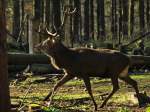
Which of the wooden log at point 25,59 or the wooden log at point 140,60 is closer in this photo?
the wooden log at point 25,59

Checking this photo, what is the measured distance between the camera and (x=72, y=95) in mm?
14352

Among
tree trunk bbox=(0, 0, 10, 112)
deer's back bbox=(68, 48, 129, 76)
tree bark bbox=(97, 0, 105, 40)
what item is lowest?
tree bark bbox=(97, 0, 105, 40)

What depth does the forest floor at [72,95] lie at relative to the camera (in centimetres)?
1162

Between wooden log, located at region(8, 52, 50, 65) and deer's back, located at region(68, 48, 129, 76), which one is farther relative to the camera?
wooden log, located at region(8, 52, 50, 65)

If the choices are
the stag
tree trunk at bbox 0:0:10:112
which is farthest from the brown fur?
tree trunk at bbox 0:0:10:112

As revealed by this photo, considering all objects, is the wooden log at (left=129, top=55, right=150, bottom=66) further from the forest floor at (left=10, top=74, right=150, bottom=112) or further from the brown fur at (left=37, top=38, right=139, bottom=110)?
the brown fur at (left=37, top=38, right=139, bottom=110)

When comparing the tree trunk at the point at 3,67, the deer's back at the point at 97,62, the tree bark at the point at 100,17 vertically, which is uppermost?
the tree trunk at the point at 3,67

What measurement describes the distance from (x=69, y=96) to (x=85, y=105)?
1.74m

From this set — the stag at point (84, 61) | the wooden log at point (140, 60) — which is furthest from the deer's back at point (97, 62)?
the wooden log at point (140, 60)

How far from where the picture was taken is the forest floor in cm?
1162

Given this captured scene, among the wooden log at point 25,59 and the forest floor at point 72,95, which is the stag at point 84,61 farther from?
the wooden log at point 25,59

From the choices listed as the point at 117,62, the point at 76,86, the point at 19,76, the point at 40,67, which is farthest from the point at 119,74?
the point at 40,67

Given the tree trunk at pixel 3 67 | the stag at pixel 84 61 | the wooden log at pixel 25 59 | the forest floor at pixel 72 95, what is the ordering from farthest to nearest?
the wooden log at pixel 25 59, the stag at pixel 84 61, the forest floor at pixel 72 95, the tree trunk at pixel 3 67

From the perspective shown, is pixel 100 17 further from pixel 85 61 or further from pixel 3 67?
pixel 3 67
